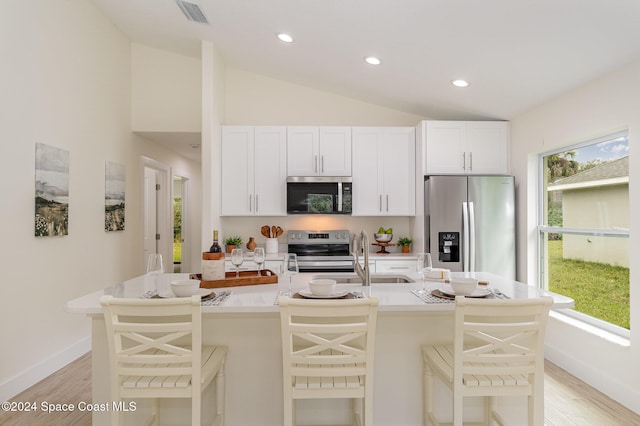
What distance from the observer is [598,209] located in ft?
10.7

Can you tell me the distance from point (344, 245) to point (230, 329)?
9.13 feet

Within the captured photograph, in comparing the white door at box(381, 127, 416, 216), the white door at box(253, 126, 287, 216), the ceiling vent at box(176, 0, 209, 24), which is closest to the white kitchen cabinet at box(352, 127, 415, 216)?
the white door at box(381, 127, 416, 216)

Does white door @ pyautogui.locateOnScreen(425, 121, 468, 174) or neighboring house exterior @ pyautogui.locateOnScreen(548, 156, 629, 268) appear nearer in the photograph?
neighboring house exterior @ pyautogui.locateOnScreen(548, 156, 629, 268)

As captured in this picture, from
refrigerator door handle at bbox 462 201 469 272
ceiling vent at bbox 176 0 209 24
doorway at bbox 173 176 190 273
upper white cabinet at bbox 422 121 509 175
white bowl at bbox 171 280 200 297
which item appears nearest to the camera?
white bowl at bbox 171 280 200 297

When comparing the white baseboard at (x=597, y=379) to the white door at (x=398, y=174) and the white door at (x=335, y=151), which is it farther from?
the white door at (x=335, y=151)

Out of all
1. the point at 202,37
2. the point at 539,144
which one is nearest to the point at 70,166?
the point at 202,37

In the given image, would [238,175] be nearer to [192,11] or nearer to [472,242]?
[192,11]

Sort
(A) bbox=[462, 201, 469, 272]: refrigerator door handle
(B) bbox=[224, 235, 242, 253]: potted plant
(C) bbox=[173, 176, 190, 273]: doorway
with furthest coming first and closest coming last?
(C) bbox=[173, 176, 190, 273]: doorway, (B) bbox=[224, 235, 242, 253]: potted plant, (A) bbox=[462, 201, 469, 272]: refrigerator door handle

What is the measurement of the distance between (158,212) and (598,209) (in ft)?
18.6

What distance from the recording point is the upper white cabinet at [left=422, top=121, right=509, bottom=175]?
444 centimetres

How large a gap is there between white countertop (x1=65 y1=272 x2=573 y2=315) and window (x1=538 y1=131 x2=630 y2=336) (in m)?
1.16

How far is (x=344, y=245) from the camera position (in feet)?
16.0

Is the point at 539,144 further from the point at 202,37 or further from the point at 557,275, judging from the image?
the point at 202,37

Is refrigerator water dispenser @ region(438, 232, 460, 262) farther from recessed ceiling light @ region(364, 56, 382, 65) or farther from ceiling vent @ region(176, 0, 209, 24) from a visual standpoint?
ceiling vent @ region(176, 0, 209, 24)
